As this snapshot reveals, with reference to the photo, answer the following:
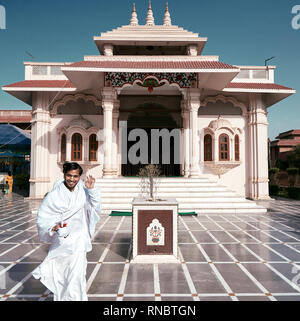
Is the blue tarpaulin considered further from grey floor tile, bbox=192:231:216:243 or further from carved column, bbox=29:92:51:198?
grey floor tile, bbox=192:231:216:243

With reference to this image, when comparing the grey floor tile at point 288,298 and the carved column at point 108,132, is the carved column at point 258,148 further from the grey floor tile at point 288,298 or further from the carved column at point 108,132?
the grey floor tile at point 288,298

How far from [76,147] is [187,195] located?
22.1ft

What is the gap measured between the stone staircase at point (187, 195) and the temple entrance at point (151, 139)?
354 centimetres

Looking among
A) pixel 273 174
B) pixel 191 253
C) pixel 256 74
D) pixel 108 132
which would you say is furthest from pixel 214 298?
pixel 273 174

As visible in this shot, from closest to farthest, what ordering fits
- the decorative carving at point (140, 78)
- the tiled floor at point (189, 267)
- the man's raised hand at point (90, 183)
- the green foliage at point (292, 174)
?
1. the man's raised hand at point (90, 183)
2. the tiled floor at point (189, 267)
3. the decorative carving at point (140, 78)
4. the green foliage at point (292, 174)

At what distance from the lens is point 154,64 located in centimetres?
1133

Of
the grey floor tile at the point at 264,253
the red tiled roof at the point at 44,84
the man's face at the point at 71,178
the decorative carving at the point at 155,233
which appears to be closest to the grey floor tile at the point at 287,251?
the grey floor tile at the point at 264,253

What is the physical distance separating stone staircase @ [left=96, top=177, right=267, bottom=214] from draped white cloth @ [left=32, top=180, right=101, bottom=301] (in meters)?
5.92

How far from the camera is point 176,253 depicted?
4324mm

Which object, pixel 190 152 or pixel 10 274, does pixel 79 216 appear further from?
pixel 190 152

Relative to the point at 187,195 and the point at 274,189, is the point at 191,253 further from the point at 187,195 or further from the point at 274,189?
the point at 274,189

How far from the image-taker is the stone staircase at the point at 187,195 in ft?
30.2
